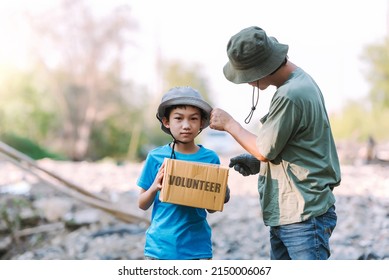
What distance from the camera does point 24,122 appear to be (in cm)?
1845

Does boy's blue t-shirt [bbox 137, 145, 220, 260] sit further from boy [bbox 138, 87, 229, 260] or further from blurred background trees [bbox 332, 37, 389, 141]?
blurred background trees [bbox 332, 37, 389, 141]

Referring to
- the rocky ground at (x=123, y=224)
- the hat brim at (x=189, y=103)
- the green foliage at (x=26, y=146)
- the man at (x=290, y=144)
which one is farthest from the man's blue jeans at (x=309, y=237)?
the green foliage at (x=26, y=146)

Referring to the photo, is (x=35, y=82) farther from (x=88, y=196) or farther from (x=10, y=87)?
(x=88, y=196)

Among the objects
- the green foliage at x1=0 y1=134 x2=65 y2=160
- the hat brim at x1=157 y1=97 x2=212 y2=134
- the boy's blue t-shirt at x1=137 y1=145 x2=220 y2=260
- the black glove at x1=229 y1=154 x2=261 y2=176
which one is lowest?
the green foliage at x1=0 y1=134 x2=65 y2=160

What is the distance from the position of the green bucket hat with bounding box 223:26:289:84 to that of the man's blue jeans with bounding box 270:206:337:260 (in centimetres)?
68

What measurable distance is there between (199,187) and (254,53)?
64 cm

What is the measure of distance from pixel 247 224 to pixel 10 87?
13332 millimetres

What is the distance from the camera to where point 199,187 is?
2.92 metres

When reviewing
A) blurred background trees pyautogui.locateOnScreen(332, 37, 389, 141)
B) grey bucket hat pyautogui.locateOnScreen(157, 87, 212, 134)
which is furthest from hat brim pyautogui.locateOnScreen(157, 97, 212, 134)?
blurred background trees pyautogui.locateOnScreen(332, 37, 389, 141)

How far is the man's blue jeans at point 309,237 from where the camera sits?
2.81 meters

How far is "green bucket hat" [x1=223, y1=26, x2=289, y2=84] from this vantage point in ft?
9.37

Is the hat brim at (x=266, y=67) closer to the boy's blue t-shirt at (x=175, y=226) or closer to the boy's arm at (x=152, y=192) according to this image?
the boy's blue t-shirt at (x=175, y=226)

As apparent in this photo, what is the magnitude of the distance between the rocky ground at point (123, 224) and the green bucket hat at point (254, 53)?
2888 millimetres

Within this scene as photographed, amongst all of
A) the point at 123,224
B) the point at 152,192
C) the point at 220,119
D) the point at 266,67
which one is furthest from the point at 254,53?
the point at 123,224
